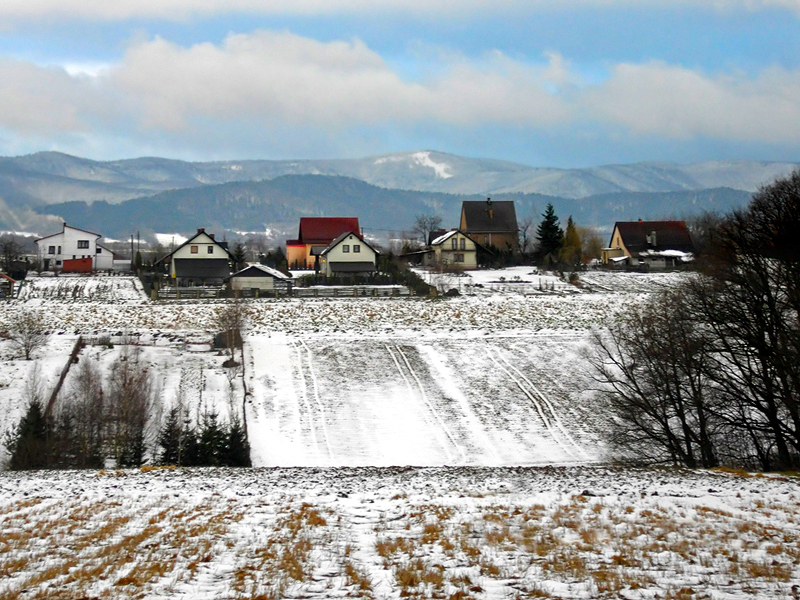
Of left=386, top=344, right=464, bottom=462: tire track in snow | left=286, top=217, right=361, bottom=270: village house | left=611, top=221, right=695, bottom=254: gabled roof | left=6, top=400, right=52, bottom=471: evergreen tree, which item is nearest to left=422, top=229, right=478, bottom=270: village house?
left=286, top=217, right=361, bottom=270: village house

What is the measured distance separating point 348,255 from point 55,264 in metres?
38.2

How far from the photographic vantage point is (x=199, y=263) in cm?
7712

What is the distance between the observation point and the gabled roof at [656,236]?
95.6m

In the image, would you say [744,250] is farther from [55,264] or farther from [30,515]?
[55,264]

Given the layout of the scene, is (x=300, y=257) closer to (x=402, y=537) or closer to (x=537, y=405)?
(x=537, y=405)

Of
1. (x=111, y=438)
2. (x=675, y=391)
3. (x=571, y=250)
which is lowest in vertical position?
(x=111, y=438)

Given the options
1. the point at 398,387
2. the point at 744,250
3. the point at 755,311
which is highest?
the point at 744,250

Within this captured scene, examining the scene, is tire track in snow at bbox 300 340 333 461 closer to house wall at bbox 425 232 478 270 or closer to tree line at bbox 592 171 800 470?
tree line at bbox 592 171 800 470

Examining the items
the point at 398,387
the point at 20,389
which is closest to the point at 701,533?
the point at 398,387

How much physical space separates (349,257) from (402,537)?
69199mm

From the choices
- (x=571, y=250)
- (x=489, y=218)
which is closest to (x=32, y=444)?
(x=571, y=250)

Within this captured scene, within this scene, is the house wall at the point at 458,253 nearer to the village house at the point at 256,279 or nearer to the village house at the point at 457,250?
the village house at the point at 457,250

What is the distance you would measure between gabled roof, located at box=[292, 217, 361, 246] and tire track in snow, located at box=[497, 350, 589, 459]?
59.2m

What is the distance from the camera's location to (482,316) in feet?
178
